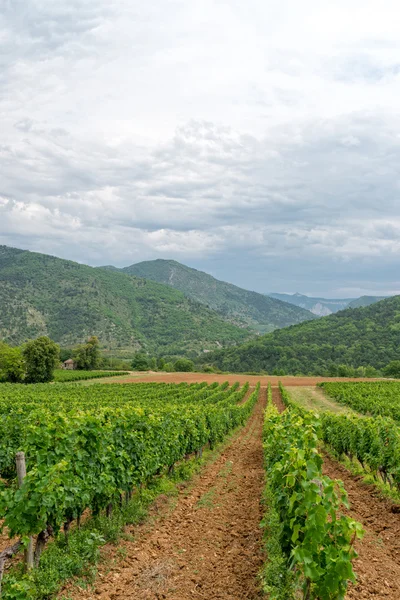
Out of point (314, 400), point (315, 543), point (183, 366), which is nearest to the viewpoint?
point (315, 543)

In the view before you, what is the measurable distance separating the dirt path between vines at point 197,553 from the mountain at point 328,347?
87.8m

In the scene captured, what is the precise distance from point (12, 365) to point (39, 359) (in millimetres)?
4508

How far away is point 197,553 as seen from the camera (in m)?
7.77

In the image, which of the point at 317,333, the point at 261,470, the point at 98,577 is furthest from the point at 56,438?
the point at 317,333

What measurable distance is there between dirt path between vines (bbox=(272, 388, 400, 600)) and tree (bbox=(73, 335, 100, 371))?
86821 millimetres

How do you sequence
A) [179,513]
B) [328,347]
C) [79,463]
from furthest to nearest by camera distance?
[328,347] < [179,513] < [79,463]

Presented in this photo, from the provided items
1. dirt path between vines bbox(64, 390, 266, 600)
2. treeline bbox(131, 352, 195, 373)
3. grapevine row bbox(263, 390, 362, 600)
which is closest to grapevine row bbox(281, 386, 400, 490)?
dirt path between vines bbox(64, 390, 266, 600)

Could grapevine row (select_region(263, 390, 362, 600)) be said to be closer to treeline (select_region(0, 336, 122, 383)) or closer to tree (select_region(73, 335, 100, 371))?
treeline (select_region(0, 336, 122, 383))

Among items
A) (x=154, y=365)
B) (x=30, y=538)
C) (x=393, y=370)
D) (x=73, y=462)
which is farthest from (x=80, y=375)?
(x=30, y=538)

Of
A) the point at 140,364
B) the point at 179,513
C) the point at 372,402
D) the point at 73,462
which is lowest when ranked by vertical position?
the point at 140,364

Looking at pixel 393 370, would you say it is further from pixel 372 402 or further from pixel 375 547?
pixel 375 547

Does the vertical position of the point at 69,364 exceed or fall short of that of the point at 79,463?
it falls short

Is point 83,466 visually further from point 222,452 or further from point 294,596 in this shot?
point 222,452

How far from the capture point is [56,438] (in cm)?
793
